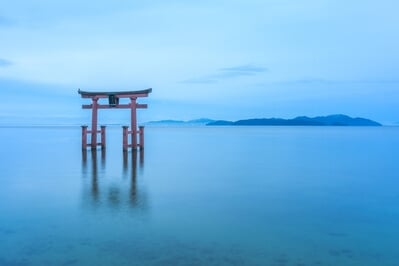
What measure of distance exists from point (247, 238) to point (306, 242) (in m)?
1.07

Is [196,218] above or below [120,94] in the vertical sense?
below

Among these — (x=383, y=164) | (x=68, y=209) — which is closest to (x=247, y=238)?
(x=68, y=209)

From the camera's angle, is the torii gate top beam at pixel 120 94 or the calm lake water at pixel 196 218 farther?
the torii gate top beam at pixel 120 94

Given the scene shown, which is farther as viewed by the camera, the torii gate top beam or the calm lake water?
the torii gate top beam

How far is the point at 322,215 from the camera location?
29.2 feet

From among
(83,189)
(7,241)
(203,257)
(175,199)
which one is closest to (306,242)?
(203,257)

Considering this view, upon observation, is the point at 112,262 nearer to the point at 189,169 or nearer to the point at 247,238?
the point at 247,238

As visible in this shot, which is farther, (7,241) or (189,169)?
(189,169)

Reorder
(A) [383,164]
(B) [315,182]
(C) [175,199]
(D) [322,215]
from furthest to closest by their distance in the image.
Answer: (A) [383,164], (B) [315,182], (C) [175,199], (D) [322,215]

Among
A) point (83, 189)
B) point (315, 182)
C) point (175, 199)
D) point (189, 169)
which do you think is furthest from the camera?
point (189, 169)

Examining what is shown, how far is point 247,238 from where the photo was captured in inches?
276

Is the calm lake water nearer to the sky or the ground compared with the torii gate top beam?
nearer to the ground

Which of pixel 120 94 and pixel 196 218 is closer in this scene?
pixel 196 218

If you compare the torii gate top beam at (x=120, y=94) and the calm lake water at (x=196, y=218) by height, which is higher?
the torii gate top beam at (x=120, y=94)
